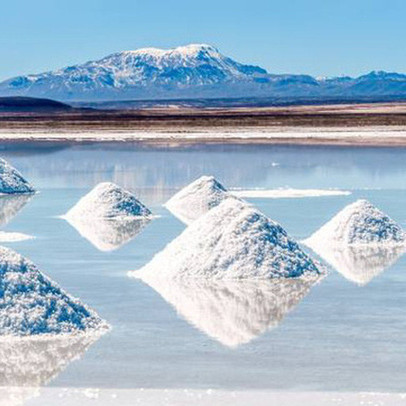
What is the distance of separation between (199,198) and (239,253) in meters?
6.95

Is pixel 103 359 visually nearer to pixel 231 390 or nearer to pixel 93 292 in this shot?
pixel 231 390

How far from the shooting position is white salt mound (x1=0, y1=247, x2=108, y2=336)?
8328mm

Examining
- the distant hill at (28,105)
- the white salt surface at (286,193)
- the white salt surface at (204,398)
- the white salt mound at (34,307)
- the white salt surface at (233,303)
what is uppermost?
the white salt mound at (34,307)

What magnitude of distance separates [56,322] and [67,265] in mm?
3582

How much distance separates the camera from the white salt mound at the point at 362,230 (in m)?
13.4

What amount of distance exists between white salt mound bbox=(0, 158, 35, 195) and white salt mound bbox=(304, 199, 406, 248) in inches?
356

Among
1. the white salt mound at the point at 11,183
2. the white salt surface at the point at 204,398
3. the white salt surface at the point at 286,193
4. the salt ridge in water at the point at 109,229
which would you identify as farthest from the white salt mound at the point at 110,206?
the white salt surface at the point at 204,398

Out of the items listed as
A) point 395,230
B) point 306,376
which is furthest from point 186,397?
point 395,230

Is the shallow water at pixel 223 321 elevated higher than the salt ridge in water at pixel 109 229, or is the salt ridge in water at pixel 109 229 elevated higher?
the shallow water at pixel 223 321

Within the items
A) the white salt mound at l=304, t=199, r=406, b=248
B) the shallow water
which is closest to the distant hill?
the shallow water

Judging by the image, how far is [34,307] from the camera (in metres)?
8.45

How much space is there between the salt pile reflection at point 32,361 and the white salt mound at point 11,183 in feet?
42.6

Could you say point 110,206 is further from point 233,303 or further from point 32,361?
point 32,361

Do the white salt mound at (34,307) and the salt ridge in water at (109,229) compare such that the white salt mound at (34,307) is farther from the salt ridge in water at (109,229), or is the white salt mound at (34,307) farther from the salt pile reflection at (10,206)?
the salt pile reflection at (10,206)
